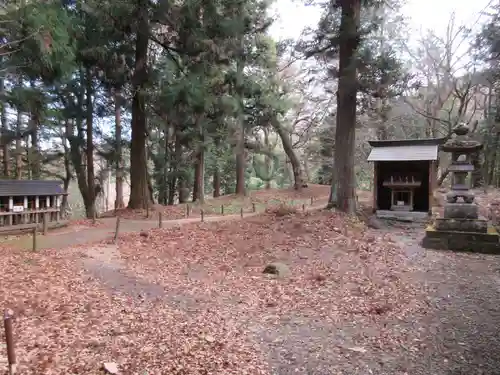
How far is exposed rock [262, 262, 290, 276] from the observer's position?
695 cm

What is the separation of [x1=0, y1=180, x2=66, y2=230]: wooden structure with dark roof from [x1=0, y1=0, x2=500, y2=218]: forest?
2303mm

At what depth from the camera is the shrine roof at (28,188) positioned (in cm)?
1048

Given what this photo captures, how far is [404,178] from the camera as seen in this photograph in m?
14.1

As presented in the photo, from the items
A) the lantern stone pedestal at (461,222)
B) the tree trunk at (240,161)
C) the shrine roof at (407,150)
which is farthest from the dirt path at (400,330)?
the tree trunk at (240,161)

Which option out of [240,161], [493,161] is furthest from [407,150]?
[493,161]

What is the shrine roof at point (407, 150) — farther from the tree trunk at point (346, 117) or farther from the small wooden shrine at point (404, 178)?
the tree trunk at point (346, 117)

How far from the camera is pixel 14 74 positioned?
8.98 metres

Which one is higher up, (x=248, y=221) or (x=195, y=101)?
(x=195, y=101)

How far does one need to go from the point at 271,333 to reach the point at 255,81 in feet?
52.7

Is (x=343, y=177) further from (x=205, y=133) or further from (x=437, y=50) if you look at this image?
(x=437, y=50)

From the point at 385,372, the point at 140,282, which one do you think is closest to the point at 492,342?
the point at 385,372

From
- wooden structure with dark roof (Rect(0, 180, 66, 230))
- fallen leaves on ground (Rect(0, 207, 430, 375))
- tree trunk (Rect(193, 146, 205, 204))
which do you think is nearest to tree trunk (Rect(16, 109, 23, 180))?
wooden structure with dark roof (Rect(0, 180, 66, 230))

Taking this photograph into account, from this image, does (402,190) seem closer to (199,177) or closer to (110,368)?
(199,177)

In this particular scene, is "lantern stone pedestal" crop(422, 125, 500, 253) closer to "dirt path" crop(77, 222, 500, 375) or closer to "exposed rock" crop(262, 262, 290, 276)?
"dirt path" crop(77, 222, 500, 375)
